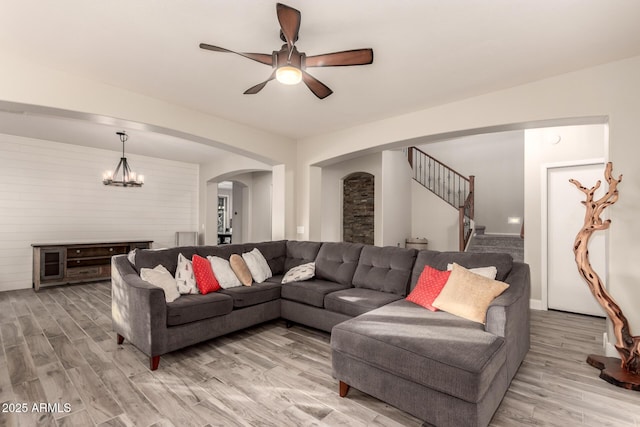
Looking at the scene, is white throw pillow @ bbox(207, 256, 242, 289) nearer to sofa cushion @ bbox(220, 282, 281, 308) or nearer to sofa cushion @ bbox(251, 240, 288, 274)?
sofa cushion @ bbox(220, 282, 281, 308)

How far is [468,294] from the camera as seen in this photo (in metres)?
2.46

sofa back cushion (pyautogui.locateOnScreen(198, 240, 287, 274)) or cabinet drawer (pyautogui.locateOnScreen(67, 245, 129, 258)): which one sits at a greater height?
sofa back cushion (pyautogui.locateOnScreen(198, 240, 287, 274))

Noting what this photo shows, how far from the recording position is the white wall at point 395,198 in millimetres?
6262

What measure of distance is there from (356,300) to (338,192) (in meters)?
4.76

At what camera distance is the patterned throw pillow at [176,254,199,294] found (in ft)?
10.3

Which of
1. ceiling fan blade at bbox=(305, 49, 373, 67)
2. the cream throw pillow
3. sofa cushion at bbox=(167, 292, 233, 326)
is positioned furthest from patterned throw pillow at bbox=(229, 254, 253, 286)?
ceiling fan blade at bbox=(305, 49, 373, 67)

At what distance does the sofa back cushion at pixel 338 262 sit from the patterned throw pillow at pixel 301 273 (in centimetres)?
9

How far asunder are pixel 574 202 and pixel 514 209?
361 centimetres

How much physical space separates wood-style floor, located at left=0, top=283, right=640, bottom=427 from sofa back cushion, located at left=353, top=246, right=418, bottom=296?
798mm

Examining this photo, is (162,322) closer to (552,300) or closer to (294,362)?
(294,362)

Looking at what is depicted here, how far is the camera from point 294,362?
2727 mm

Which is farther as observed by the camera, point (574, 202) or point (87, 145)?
point (87, 145)

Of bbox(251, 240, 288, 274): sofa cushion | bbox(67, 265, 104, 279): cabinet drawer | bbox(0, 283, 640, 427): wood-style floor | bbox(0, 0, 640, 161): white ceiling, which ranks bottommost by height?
bbox(0, 283, 640, 427): wood-style floor

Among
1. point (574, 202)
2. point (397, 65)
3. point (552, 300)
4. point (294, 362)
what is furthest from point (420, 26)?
point (552, 300)
